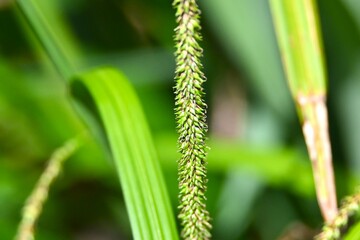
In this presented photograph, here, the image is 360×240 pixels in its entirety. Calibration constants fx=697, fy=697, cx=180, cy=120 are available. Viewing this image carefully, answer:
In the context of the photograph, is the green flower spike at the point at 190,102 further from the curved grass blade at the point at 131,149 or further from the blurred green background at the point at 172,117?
the blurred green background at the point at 172,117

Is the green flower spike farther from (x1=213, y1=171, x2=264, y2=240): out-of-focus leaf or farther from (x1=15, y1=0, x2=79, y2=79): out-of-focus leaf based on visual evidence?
(x1=213, y1=171, x2=264, y2=240): out-of-focus leaf

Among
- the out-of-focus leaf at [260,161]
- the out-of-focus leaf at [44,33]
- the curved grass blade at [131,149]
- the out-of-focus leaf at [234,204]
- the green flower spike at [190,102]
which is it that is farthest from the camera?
the out-of-focus leaf at [234,204]

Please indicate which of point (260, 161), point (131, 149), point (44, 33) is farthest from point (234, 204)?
point (131, 149)

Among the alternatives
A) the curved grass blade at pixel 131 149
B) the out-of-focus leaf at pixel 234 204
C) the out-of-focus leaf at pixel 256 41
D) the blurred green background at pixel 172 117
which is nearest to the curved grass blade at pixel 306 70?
the curved grass blade at pixel 131 149

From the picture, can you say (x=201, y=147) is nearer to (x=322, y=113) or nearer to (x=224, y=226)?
(x=322, y=113)

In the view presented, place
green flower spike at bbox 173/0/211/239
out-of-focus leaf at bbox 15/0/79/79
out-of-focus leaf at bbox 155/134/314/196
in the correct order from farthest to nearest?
out-of-focus leaf at bbox 155/134/314/196, out-of-focus leaf at bbox 15/0/79/79, green flower spike at bbox 173/0/211/239

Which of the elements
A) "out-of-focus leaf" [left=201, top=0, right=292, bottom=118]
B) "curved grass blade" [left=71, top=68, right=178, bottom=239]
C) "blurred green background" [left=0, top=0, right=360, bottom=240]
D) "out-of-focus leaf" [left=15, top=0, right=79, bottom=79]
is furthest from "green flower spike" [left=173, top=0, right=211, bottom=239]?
"out-of-focus leaf" [left=201, top=0, right=292, bottom=118]

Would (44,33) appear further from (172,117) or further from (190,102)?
(172,117)
